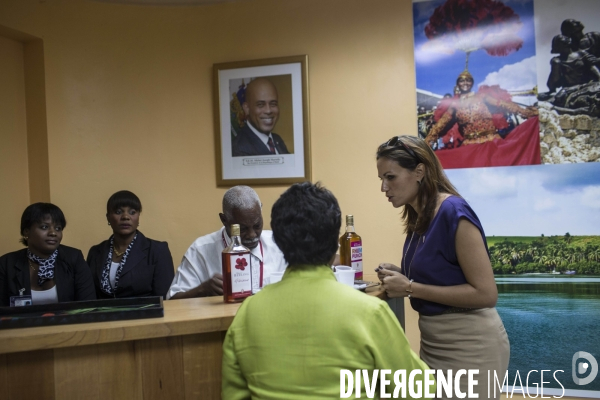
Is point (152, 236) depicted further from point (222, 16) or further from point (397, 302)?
point (397, 302)

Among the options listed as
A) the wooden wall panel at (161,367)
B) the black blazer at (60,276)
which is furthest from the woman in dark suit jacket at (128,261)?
the wooden wall panel at (161,367)

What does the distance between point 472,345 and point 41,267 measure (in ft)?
6.95

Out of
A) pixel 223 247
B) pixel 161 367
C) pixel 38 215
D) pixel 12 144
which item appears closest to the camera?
pixel 161 367

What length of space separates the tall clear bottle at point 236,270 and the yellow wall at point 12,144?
2344mm

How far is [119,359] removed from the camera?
1531 millimetres

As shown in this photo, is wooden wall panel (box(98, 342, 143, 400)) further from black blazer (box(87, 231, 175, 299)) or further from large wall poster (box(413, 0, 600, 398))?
large wall poster (box(413, 0, 600, 398))

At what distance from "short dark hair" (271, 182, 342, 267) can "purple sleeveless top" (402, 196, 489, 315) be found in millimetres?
682

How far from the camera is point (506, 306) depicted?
3.33 meters

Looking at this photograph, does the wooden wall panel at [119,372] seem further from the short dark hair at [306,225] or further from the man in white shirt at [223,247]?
the short dark hair at [306,225]

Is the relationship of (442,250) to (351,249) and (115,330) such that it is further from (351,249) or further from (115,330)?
(115,330)

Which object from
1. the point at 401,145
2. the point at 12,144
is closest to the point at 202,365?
the point at 401,145

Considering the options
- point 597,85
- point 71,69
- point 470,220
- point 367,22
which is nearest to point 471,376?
point 470,220

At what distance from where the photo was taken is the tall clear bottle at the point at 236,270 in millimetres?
1745

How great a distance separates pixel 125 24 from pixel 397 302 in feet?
9.04
